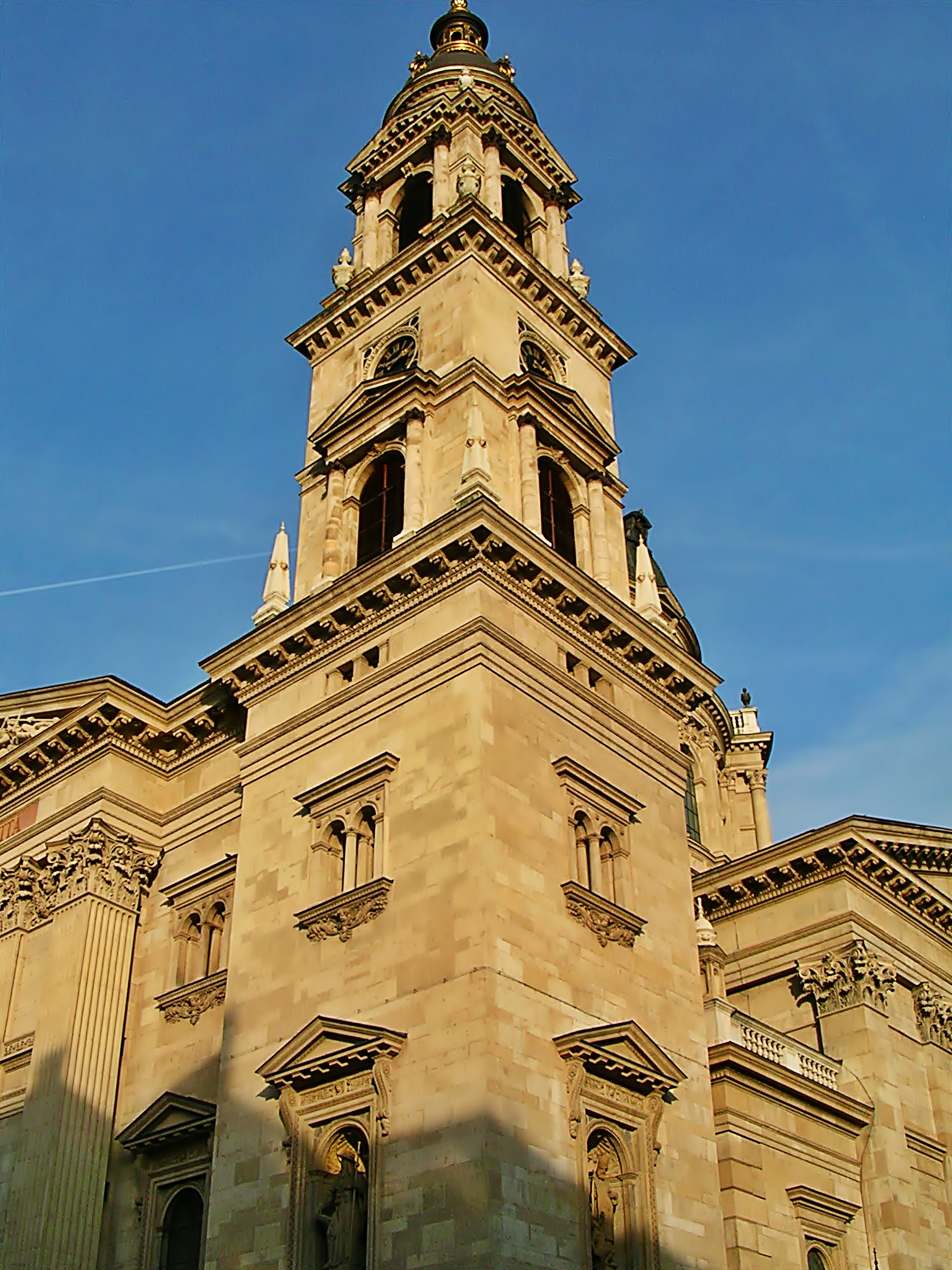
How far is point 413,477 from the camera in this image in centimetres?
3098

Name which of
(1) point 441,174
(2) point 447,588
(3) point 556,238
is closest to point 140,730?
(2) point 447,588

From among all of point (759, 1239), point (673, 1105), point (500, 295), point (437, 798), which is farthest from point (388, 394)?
point (759, 1239)

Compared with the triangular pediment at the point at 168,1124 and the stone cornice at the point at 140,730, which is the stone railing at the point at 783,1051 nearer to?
the triangular pediment at the point at 168,1124

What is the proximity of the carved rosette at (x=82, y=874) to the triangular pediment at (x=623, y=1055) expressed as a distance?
12.0 meters

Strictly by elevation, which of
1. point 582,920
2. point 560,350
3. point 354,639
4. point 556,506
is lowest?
point 582,920

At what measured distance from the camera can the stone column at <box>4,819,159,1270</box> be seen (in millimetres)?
26578

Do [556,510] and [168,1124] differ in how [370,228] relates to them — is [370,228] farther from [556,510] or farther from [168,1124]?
[168,1124]

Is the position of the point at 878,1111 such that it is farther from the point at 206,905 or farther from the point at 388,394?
the point at 388,394

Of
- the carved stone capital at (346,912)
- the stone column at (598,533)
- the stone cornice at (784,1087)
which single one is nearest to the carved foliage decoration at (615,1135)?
the stone cornice at (784,1087)

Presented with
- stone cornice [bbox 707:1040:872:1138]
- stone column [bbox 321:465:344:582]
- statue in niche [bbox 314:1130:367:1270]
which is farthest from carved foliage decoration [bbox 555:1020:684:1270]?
stone column [bbox 321:465:344:582]

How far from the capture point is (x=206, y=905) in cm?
2969

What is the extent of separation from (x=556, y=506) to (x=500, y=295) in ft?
19.3

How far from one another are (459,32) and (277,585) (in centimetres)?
→ 2650

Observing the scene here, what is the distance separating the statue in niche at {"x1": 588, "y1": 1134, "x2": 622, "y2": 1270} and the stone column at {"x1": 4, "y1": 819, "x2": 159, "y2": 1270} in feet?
33.5
